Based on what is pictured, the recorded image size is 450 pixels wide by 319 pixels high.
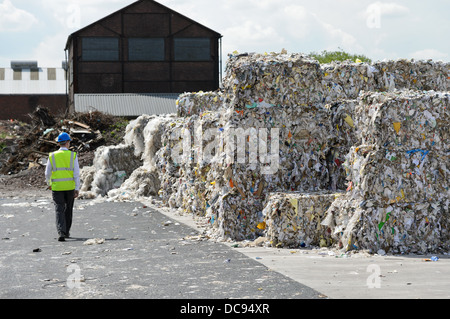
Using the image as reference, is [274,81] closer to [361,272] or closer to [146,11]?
[361,272]

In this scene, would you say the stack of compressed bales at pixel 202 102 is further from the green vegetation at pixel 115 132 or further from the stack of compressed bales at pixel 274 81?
the green vegetation at pixel 115 132

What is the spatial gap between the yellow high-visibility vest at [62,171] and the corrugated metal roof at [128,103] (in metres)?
30.5

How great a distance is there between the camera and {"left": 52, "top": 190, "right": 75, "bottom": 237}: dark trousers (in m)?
11.6

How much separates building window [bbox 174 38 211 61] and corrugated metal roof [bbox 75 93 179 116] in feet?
10.3

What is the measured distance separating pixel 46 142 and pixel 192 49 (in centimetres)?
1894

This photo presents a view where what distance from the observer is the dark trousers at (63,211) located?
11602mm

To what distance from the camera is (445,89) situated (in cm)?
1287

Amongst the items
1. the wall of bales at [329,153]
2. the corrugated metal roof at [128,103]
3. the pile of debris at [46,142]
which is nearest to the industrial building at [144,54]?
the corrugated metal roof at [128,103]

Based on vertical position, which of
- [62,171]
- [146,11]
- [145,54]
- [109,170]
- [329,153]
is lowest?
[109,170]

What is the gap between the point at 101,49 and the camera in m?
45.9

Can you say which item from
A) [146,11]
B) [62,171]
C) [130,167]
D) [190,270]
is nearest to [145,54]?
[146,11]

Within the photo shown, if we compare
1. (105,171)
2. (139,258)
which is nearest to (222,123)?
(139,258)

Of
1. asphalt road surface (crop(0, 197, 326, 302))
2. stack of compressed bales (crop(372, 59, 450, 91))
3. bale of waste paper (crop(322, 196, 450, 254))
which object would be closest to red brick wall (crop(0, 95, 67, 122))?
asphalt road surface (crop(0, 197, 326, 302))

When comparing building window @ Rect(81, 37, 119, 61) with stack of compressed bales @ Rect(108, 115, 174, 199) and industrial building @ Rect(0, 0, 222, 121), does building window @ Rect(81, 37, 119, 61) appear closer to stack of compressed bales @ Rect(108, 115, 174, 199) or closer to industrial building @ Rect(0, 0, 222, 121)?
industrial building @ Rect(0, 0, 222, 121)
